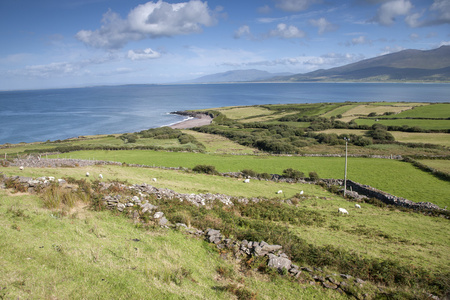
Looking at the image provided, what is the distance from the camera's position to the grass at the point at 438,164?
3331 centimetres

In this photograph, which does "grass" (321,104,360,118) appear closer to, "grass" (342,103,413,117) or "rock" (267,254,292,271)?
"grass" (342,103,413,117)

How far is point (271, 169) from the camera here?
35094 millimetres

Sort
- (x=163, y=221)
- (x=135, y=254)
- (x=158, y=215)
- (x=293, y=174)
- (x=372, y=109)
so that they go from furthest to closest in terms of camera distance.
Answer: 1. (x=372, y=109)
2. (x=293, y=174)
3. (x=158, y=215)
4. (x=163, y=221)
5. (x=135, y=254)

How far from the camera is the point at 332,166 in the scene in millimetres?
36688

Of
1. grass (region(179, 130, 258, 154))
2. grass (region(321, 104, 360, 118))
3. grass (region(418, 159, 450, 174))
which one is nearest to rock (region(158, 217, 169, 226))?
grass (region(418, 159, 450, 174))

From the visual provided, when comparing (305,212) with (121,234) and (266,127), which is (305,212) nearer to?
(121,234)

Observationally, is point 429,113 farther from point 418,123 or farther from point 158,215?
point 158,215

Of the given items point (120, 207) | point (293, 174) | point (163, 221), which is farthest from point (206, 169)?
point (163, 221)

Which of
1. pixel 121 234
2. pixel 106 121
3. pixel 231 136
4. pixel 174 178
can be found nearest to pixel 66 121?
pixel 106 121

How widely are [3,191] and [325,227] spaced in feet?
61.3

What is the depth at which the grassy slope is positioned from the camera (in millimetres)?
7605

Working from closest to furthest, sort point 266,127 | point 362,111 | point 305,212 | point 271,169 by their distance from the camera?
point 305,212 < point 271,169 < point 266,127 < point 362,111

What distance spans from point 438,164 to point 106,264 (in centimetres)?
4257

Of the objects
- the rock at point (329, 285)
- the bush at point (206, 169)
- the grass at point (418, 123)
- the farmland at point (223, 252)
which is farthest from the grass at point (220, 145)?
the grass at point (418, 123)
